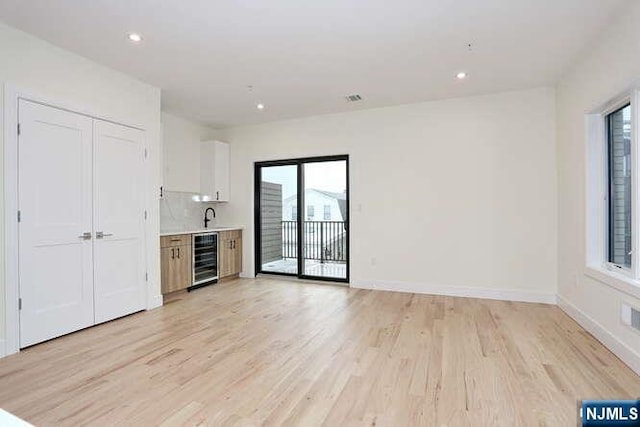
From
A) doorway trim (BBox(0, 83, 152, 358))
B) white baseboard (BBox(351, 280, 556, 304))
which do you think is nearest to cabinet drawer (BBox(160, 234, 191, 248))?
doorway trim (BBox(0, 83, 152, 358))

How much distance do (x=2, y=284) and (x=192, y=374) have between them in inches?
74.7

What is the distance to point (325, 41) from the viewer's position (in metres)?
3.12

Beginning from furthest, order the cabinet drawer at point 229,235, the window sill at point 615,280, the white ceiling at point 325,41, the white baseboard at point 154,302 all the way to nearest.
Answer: the cabinet drawer at point 229,235 < the white baseboard at point 154,302 < the white ceiling at point 325,41 < the window sill at point 615,280

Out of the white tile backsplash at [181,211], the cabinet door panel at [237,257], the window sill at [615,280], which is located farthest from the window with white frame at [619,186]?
the white tile backsplash at [181,211]

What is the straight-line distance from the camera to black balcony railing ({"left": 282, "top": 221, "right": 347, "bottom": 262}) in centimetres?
569

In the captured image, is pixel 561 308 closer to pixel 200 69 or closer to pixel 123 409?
pixel 123 409

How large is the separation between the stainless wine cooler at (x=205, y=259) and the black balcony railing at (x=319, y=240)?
4.16 ft

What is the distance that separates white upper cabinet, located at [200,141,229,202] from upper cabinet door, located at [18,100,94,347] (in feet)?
8.37

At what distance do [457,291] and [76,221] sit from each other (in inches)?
189

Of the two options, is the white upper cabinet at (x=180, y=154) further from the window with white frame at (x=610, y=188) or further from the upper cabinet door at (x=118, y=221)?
the window with white frame at (x=610, y=188)

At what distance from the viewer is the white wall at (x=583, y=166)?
2588mm

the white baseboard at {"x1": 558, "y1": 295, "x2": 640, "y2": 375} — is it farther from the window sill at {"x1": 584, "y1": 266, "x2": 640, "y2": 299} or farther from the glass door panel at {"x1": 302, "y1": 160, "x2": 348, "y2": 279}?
the glass door panel at {"x1": 302, "y1": 160, "x2": 348, "y2": 279}

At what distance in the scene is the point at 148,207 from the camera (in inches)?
163

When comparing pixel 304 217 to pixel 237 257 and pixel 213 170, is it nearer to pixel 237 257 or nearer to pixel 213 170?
pixel 237 257
